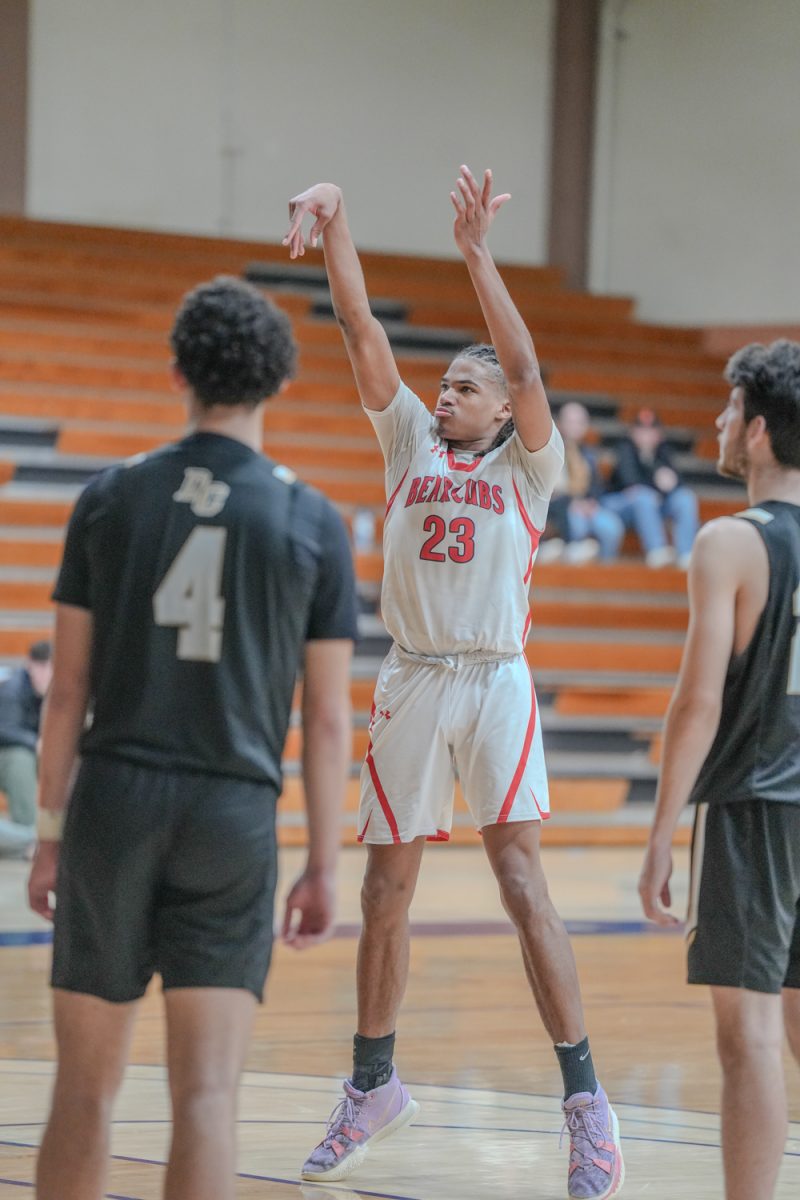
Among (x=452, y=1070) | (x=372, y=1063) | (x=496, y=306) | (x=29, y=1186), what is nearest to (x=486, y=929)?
(x=452, y=1070)

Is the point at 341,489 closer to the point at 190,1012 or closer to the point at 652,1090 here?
the point at 652,1090

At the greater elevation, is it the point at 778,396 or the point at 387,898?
the point at 778,396

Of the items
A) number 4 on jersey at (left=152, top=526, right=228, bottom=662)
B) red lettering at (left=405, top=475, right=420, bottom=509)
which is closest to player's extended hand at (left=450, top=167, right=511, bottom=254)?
red lettering at (left=405, top=475, right=420, bottom=509)

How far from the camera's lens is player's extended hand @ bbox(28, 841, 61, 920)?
8.21 ft

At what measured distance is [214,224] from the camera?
45.7 feet

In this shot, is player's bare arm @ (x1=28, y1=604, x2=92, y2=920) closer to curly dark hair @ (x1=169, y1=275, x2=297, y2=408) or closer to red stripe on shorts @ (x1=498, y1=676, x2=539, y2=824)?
curly dark hair @ (x1=169, y1=275, x2=297, y2=408)

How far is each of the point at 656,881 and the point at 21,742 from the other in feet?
19.2

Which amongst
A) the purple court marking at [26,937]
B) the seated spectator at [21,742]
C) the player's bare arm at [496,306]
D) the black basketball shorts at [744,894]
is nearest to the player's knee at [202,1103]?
the black basketball shorts at [744,894]

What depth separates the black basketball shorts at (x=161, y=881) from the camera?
2.38 metres

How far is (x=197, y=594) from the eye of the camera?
7.86 ft

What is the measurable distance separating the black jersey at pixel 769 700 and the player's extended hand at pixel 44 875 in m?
1.12

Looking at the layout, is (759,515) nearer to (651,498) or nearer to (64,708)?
(64,708)

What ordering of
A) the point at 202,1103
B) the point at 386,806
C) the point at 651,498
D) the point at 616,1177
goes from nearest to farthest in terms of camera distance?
the point at 202,1103, the point at 616,1177, the point at 386,806, the point at 651,498

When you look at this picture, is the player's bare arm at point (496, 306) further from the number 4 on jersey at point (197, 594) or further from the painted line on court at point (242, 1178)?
the painted line on court at point (242, 1178)
